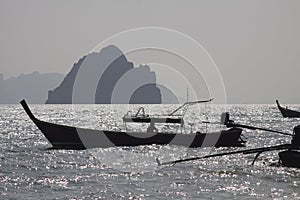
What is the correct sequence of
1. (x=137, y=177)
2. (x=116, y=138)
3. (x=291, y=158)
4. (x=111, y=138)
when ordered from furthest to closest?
(x=111, y=138) → (x=116, y=138) → (x=137, y=177) → (x=291, y=158)

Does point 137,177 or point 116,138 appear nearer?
point 137,177

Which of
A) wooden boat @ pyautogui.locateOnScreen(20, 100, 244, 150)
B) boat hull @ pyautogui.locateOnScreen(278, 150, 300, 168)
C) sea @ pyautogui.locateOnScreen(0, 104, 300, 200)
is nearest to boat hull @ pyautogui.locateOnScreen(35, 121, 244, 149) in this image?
wooden boat @ pyautogui.locateOnScreen(20, 100, 244, 150)

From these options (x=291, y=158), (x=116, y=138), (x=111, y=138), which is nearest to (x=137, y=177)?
(x=291, y=158)

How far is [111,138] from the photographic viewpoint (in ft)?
185

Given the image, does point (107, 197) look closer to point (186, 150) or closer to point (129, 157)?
point (129, 157)

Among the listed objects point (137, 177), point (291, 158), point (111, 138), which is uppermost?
point (111, 138)

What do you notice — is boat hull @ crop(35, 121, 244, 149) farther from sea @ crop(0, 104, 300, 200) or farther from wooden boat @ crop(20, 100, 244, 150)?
sea @ crop(0, 104, 300, 200)

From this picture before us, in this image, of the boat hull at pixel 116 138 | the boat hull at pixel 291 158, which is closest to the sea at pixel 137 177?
the boat hull at pixel 291 158

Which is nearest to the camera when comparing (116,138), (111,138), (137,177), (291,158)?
(291,158)

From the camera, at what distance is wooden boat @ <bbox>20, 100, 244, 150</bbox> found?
5494 centimetres

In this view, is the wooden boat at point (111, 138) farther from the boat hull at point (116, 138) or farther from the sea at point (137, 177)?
the sea at point (137, 177)

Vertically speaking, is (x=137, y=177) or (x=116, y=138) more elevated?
(x=116, y=138)

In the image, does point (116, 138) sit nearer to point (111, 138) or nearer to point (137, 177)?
point (111, 138)

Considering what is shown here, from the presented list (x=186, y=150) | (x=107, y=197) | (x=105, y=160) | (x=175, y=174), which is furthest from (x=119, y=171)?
(x=186, y=150)
